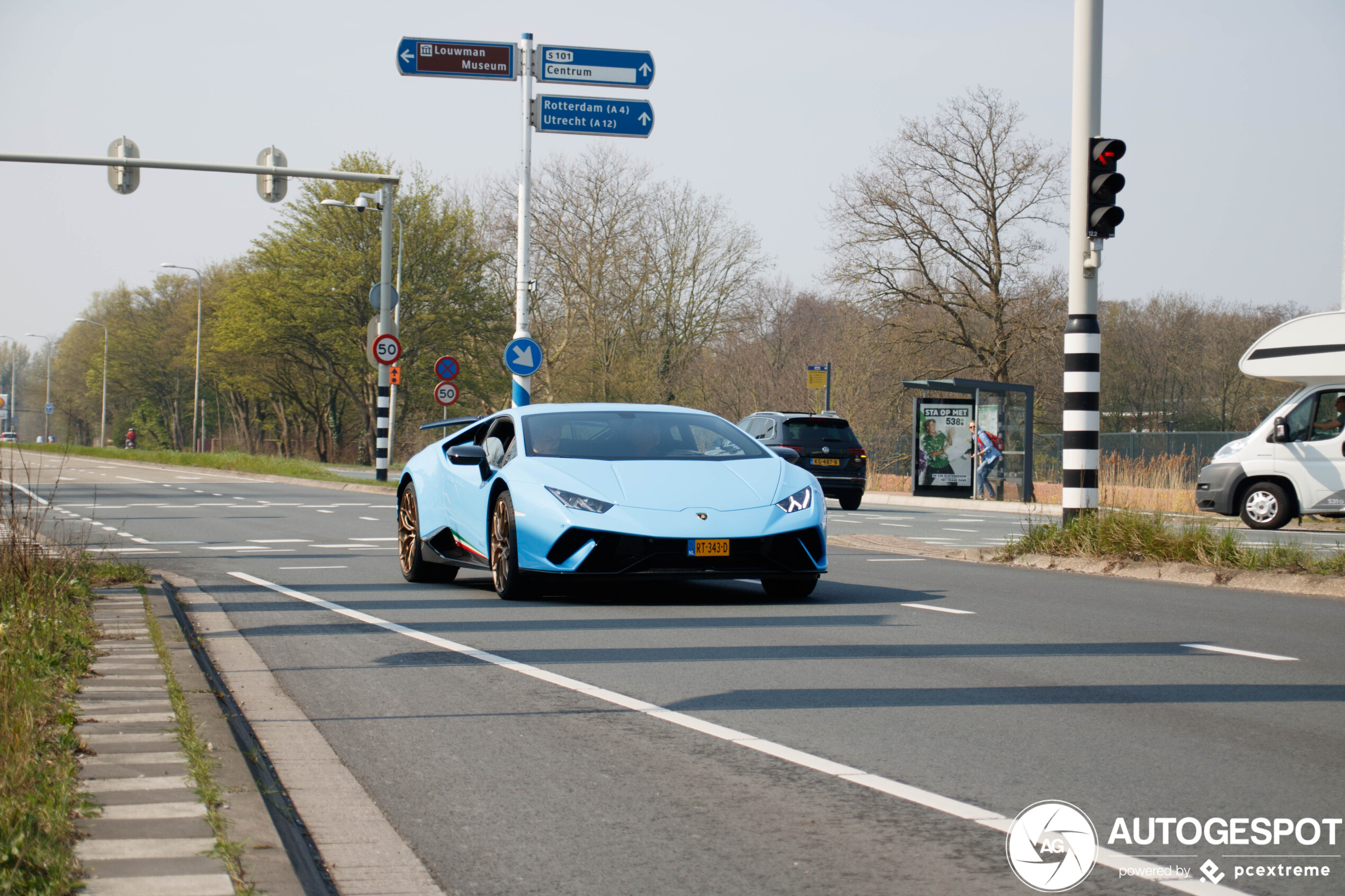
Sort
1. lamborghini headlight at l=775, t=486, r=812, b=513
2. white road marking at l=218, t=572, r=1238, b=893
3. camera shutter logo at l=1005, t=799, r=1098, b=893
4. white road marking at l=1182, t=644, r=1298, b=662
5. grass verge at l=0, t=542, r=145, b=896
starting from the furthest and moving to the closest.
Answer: lamborghini headlight at l=775, t=486, r=812, b=513
white road marking at l=1182, t=644, r=1298, b=662
white road marking at l=218, t=572, r=1238, b=893
camera shutter logo at l=1005, t=799, r=1098, b=893
grass verge at l=0, t=542, r=145, b=896

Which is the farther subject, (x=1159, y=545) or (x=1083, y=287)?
(x=1083, y=287)

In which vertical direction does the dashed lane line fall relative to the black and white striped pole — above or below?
below

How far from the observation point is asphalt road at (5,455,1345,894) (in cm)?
377

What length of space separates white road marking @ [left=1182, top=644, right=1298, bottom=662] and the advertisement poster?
74.7ft

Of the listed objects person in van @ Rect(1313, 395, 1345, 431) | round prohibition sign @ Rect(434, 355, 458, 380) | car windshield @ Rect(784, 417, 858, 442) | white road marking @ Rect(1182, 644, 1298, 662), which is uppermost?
round prohibition sign @ Rect(434, 355, 458, 380)

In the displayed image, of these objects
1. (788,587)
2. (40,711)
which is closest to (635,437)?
(788,587)

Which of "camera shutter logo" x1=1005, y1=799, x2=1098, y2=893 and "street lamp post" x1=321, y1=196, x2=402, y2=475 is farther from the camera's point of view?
"street lamp post" x1=321, y1=196, x2=402, y2=475

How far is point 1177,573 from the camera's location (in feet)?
36.6

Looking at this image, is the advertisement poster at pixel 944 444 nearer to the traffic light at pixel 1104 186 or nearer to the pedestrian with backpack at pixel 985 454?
the pedestrian with backpack at pixel 985 454

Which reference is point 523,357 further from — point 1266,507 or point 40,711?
point 40,711

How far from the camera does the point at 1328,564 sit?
10586 mm

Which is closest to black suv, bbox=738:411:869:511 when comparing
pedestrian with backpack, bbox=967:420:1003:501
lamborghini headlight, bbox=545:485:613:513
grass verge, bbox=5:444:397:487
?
pedestrian with backpack, bbox=967:420:1003:501

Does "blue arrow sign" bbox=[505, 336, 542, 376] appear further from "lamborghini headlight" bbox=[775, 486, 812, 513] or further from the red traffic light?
"lamborghini headlight" bbox=[775, 486, 812, 513]

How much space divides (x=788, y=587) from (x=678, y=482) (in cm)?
122
